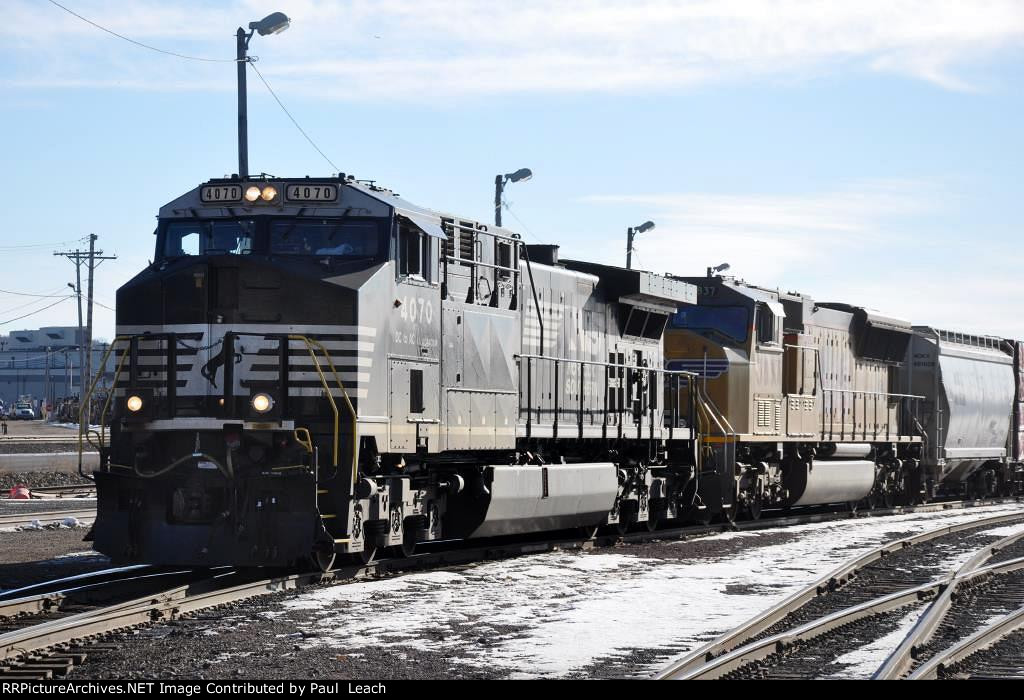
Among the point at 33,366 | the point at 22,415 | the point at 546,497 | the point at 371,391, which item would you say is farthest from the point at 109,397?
the point at 33,366

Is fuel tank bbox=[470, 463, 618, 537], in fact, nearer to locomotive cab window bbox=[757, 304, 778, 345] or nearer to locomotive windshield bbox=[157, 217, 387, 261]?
locomotive windshield bbox=[157, 217, 387, 261]

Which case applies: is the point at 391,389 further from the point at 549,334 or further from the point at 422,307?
the point at 549,334

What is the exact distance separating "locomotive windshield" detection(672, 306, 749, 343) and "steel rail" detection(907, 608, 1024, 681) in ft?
36.6

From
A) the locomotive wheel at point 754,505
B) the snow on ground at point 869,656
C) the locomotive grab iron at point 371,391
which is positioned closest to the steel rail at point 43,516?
the locomotive grab iron at point 371,391

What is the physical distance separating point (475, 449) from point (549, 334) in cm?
270

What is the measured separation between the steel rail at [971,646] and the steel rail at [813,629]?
1.06m

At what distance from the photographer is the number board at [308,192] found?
13.2 metres

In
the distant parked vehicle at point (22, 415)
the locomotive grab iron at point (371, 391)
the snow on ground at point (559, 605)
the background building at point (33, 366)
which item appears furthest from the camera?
the background building at point (33, 366)

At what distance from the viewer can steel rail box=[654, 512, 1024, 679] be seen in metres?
9.03

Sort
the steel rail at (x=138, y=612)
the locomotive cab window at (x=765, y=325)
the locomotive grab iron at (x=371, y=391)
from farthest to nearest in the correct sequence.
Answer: the locomotive cab window at (x=765, y=325) → the locomotive grab iron at (x=371, y=391) → the steel rail at (x=138, y=612)

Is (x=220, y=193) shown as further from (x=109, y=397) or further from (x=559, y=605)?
(x=559, y=605)

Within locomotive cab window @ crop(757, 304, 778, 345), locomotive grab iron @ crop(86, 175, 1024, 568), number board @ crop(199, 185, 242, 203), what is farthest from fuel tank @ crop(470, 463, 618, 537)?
locomotive cab window @ crop(757, 304, 778, 345)

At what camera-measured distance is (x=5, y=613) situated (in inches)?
424

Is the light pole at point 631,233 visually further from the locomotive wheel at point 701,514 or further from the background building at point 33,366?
the background building at point 33,366
